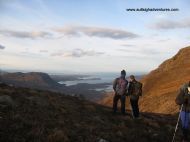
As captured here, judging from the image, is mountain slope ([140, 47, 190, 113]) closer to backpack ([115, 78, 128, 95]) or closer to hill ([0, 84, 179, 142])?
Result: backpack ([115, 78, 128, 95])

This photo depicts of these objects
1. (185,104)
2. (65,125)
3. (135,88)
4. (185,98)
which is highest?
(135,88)

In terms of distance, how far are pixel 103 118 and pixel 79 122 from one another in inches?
101

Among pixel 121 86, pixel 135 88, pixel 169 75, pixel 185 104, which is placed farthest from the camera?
pixel 169 75

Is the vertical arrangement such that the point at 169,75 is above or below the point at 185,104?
above

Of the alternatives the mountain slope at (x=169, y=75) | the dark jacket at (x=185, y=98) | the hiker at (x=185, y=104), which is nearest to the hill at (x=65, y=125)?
the hiker at (x=185, y=104)

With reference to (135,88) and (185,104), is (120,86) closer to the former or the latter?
(135,88)

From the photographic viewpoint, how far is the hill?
13.3 m

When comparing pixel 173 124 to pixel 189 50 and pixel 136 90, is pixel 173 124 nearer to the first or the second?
pixel 136 90

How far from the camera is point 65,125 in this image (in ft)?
51.0

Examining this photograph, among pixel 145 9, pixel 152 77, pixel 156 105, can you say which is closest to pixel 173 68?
pixel 152 77

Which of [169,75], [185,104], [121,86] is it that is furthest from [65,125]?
[169,75]

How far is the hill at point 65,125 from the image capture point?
43.6 ft

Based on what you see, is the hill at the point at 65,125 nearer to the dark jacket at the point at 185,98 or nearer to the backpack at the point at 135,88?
the backpack at the point at 135,88

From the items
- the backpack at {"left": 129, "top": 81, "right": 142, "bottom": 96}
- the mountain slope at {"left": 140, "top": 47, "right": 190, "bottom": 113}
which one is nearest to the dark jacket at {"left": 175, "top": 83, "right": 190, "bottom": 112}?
the backpack at {"left": 129, "top": 81, "right": 142, "bottom": 96}
